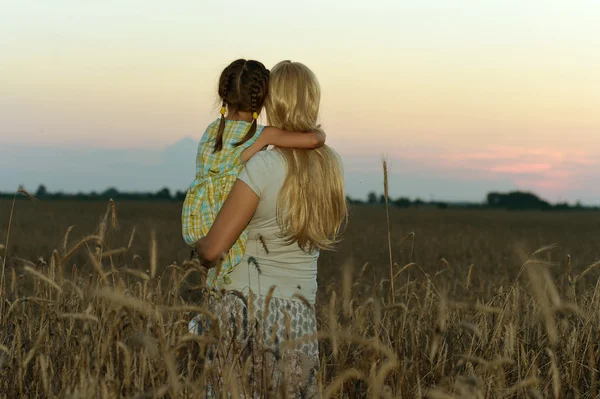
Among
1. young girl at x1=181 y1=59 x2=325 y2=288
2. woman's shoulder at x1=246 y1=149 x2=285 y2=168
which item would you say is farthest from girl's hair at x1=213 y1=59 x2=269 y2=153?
woman's shoulder at x1=246 y1=149 x2=285 y2=168

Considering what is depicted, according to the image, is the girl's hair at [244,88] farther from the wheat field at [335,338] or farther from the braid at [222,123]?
the wheat field at [335,338]

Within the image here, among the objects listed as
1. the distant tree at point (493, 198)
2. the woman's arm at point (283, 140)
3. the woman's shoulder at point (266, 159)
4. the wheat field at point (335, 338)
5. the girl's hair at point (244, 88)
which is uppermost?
the distant tree at point (493, 198)

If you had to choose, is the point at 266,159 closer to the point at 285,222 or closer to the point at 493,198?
the point at 285,222

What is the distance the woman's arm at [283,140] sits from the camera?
9.89 feet

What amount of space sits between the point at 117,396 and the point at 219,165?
1133mm

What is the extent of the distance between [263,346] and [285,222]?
2.05 ft

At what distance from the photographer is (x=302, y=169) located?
9.93 feet

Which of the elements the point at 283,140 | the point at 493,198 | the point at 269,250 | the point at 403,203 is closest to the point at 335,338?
the point at 269,250

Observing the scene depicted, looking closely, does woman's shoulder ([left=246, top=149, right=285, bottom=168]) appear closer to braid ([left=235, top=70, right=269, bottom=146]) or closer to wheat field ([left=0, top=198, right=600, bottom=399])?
braid ([left=235, top=70, right=269, bottom=146])

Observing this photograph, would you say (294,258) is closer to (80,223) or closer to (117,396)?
(117,396)

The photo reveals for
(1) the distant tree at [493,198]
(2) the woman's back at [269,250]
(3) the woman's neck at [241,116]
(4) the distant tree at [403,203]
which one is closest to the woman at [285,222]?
(2) the woman's back at [269,250]

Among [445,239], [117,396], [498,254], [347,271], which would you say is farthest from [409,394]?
[445,239]

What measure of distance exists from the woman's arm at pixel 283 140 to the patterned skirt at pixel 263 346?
0.62 meters

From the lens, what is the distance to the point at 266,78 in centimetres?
309
